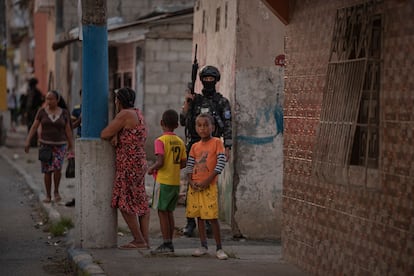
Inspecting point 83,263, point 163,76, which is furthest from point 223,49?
point 163,76

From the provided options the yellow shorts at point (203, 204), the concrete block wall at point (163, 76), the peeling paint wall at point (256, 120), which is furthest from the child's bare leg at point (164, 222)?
the concrete block wall at point (163, 76)

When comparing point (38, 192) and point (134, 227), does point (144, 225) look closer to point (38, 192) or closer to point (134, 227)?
point (134, 227)

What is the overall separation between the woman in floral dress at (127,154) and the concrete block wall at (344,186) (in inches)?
63.5

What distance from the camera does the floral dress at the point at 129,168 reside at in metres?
10.1

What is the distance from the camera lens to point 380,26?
733 centimetres

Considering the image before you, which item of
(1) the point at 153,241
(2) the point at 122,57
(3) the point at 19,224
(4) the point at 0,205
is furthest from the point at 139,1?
(1) the point at 153,241

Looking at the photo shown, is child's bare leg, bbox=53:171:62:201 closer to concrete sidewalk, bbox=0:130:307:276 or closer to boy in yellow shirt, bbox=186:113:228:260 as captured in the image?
concrete sidewalk, bbox=0:130:307:276

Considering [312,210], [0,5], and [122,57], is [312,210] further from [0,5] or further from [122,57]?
[0,5]

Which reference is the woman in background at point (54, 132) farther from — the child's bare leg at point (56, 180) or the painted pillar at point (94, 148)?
the painted pillar at point (94, 148)

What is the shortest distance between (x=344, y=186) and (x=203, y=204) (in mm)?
2011

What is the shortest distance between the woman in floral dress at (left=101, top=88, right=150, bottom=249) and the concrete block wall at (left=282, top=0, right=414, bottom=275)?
5.29 feet

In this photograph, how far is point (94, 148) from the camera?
10.0m

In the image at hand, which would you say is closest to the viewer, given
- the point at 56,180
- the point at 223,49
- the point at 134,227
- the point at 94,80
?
the point at 94,80

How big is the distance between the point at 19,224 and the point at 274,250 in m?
4.16
